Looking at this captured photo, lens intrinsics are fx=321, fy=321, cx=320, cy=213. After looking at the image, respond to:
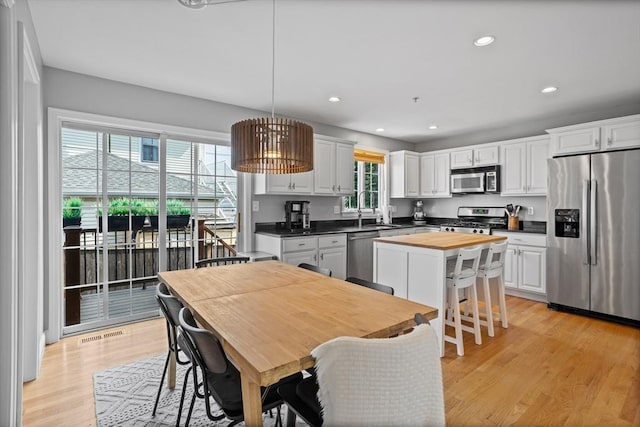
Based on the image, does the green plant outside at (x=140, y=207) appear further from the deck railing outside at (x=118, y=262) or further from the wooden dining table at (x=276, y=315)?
the wooden dining table at (x=276, y=315)

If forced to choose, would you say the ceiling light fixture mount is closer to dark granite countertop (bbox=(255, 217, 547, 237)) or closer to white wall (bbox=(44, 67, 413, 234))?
white wall (bbox=(44, 67, 413, 234))

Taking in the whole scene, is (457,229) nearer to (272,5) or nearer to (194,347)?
(272,5)

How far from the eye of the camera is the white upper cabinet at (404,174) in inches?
216

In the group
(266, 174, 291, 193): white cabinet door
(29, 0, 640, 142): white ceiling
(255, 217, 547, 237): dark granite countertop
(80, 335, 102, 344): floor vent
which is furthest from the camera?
(255, 217, 547, 237): dark granite countertop

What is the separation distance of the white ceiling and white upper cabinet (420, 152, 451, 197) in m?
1.62

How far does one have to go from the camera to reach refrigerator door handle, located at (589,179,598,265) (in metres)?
3.43

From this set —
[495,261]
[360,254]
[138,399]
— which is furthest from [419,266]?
[138,399]

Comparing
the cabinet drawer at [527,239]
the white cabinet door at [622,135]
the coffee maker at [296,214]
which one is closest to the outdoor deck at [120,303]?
the coffee maker at [296,214]

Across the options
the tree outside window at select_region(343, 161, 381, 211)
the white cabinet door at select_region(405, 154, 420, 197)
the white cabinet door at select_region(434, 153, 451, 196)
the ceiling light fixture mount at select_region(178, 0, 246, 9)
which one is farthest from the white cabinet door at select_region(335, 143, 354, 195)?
the ceiling light fixture mount at select_region(178, 0, 246, 9)

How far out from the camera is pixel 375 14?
6.62 ft

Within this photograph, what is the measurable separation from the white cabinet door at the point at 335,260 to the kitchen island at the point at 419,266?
929 millimetres

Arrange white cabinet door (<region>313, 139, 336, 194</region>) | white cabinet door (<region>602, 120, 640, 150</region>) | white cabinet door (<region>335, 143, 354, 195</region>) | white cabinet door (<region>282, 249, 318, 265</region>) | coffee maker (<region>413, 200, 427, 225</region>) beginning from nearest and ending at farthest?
white cabinet door (<region>602, 120, 640, 150</region>) < white cabinet door (<region>282, 249, 318, 265</region>) < white cabinet door (<region>313, 139, 336, 194</region>) < white cabinet door (<region>335, 143, 354, 195</region>) < coffee maker (<region>413, 200, 427, 225</region>)

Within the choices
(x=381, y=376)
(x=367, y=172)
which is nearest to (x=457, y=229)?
(x=367, y=172)

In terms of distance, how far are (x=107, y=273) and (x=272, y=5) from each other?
9.45 feet
